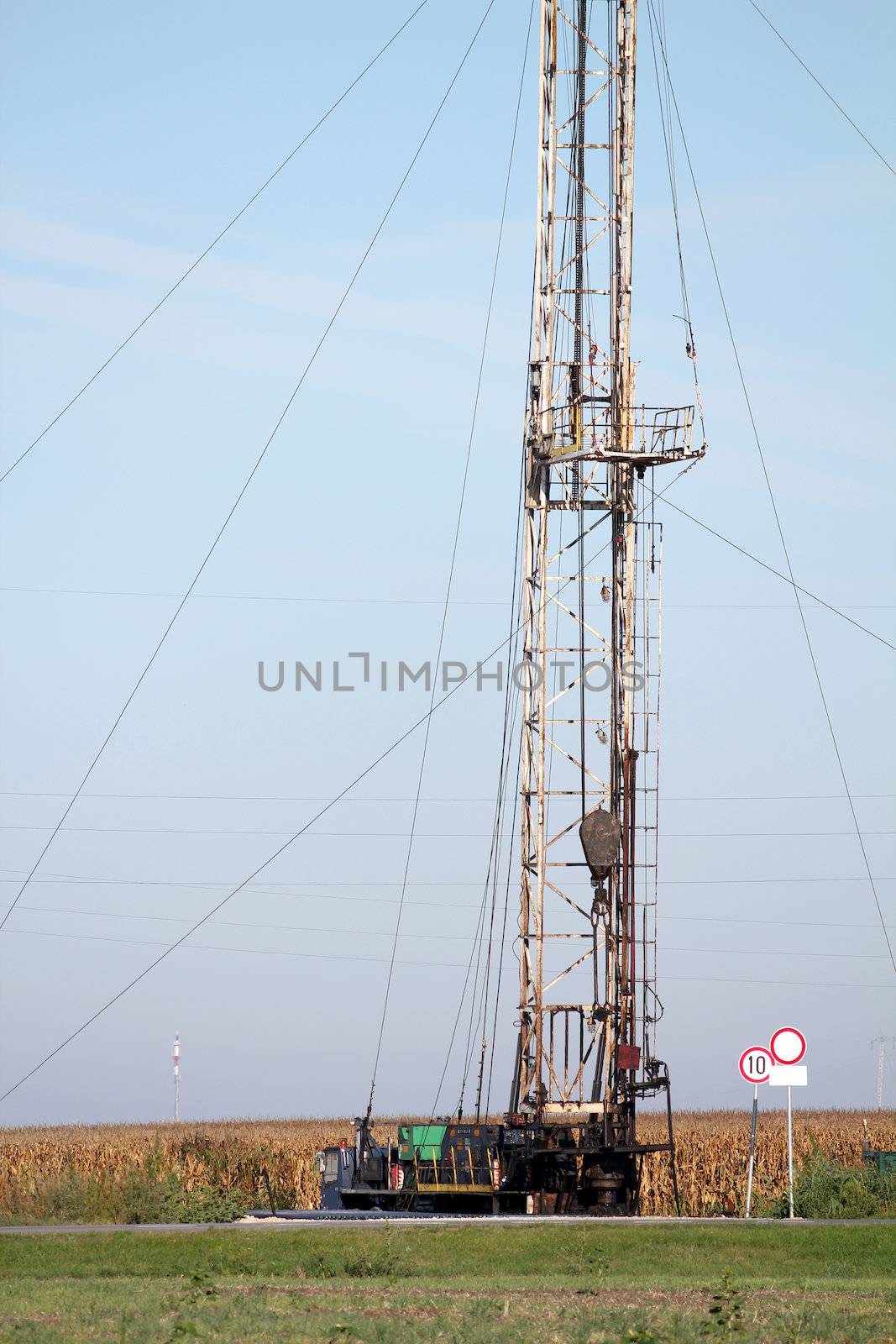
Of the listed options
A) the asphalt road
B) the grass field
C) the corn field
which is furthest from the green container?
the grass field

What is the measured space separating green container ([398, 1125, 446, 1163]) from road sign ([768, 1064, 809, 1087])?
586 cm

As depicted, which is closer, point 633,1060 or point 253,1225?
point 253,1225

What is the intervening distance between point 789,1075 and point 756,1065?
0.58 m

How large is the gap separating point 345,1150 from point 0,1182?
255 inches

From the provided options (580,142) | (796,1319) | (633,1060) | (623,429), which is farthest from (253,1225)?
(580,142)

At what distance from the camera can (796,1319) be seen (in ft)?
49.4

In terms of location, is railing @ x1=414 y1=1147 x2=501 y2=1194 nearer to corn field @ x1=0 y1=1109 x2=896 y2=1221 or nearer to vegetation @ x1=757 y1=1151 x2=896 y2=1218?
corn field @ x1=0 y1=1109 x2=896 y2=1221

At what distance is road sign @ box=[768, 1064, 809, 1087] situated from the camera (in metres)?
28.3

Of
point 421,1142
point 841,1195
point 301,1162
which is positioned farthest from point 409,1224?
point 301,1162

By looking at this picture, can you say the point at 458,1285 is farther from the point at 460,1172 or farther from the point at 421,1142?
the point at 460,1172

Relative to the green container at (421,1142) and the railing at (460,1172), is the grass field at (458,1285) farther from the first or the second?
the green container at (421,1142)

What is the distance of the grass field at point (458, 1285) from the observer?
573 inches

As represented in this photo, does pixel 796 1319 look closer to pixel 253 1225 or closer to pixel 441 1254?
pixel 441 1254

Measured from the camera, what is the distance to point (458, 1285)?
18.7 metres
